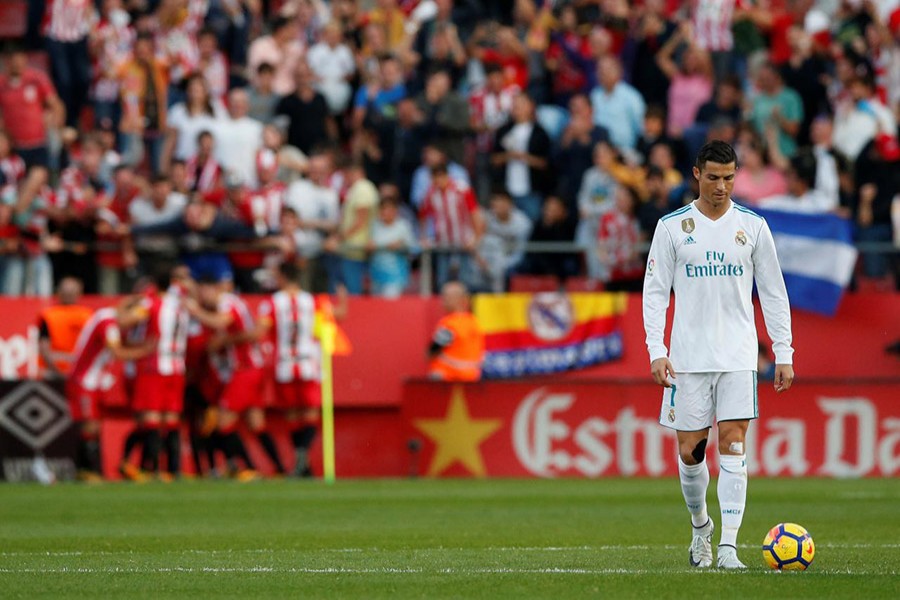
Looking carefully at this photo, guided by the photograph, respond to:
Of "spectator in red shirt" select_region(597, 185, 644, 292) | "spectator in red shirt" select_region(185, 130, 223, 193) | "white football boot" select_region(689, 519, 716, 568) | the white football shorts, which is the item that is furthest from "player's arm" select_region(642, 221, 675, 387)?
"spectator in red shirt" select_region(185, 130, 223, 193)

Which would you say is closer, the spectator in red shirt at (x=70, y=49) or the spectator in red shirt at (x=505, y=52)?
the spectator in red shirt at (x=70, y=49)

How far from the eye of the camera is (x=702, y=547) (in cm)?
988

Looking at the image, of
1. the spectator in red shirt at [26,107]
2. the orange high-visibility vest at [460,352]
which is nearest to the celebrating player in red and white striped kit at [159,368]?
the spectator in red shirt at [26,107]

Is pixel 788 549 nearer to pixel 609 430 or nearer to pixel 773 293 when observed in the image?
pixel 773 293

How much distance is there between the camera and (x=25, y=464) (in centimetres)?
2027

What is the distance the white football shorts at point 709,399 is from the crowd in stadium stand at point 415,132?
1126 centimetres

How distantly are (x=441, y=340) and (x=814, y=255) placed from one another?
4522 mm

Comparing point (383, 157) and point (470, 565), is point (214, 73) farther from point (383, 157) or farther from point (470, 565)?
point (470, 565)

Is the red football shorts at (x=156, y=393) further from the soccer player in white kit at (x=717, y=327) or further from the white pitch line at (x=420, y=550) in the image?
the soccer player in white kit at (x=717, y=327)

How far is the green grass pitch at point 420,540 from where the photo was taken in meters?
8.97

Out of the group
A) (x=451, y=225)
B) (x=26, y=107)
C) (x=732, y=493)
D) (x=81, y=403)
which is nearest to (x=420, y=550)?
(x=732, y=493)

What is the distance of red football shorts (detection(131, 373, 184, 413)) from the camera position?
2030 centimetres

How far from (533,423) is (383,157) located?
13.4ft

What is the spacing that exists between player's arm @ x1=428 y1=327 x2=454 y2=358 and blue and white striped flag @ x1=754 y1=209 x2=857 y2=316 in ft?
12.6
